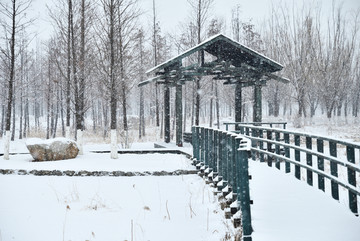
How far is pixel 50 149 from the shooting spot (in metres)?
10.7

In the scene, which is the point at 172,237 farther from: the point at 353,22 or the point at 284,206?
the point at 353,22

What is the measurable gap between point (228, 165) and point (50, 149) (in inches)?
297

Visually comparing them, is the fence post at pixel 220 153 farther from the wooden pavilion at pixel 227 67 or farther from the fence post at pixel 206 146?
the wooden pavilion at pixel 227 67

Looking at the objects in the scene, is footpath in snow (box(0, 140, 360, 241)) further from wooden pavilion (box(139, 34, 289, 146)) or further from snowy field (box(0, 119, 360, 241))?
wooden pavilion (box(139, 34, 289, 146))

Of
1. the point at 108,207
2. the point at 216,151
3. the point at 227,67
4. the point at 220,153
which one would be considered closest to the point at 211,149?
the point at 216,151

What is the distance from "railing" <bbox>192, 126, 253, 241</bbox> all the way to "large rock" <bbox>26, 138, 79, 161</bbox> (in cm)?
487

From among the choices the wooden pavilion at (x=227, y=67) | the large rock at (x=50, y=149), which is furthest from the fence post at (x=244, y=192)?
the wooden pavilion at (x=227, y=67)

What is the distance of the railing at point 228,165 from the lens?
3.93 meters

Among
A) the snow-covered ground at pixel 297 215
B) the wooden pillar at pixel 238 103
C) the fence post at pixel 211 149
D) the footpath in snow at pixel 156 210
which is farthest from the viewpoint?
the wooden pillar at pixel 238 103

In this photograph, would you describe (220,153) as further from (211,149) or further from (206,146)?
(206,146)

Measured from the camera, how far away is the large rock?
34.7ft

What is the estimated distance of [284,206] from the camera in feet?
13.9

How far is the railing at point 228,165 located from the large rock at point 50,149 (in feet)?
16.0

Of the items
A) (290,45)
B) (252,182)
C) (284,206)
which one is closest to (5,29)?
(252,182)
